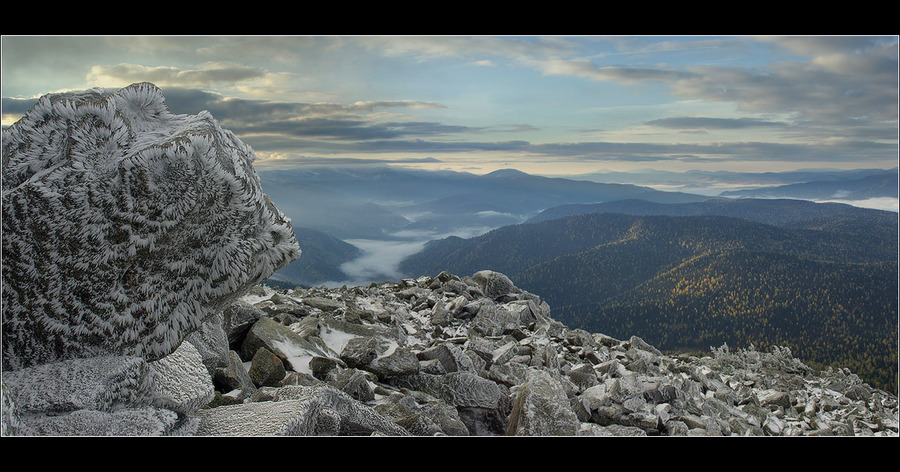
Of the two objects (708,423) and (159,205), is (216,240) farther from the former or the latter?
(708,423)

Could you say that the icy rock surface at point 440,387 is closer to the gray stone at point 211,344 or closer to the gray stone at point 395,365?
the gray stone at point 395,365

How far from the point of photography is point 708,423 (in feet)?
30.5

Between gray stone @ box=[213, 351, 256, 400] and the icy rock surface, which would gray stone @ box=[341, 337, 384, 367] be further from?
gray stone @ box=[213, 351, 256, 400]

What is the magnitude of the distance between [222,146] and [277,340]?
4.72 metres

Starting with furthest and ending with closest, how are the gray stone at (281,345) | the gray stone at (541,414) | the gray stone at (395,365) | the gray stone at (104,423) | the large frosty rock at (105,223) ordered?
the gray stone at (395,365)
the gray stone at (281,345)
the gray stone at (541,414)
the large frosty rock at (105,223)
the gray stone at (104,423)

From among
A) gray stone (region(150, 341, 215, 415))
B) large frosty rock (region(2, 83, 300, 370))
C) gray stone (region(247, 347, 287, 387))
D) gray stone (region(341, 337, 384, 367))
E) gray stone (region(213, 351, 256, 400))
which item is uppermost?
large frosty rock (region(2, 83, 300, 370))

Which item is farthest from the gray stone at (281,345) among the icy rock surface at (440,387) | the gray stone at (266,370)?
the gray stone at (266,370)

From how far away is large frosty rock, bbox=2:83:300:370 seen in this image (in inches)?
153

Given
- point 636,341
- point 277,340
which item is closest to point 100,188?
point 277,340

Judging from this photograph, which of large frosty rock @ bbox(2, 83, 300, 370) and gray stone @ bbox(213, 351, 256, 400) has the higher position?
large frosty rock @ bbox(2, 83, 300, 370)

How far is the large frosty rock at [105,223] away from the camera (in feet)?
12.7

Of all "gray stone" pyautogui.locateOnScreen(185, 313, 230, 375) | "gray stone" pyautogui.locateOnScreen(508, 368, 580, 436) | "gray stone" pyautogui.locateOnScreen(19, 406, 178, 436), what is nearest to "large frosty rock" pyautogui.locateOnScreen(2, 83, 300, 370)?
"gray stone" pyautogui.locateOnScreen(19, 406, 178, 436)

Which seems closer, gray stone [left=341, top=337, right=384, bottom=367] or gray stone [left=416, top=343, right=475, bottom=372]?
gray stone [left=341, top=337, right=384, bottom=367]

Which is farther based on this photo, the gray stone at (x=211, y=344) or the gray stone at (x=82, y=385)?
the gray stone at (x=211, y=344)
